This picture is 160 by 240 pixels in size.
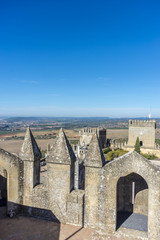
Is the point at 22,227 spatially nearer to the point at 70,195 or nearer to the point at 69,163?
the point at 70,195

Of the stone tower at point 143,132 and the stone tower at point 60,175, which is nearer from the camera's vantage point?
the stone tower at point 60,175

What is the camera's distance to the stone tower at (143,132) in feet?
151

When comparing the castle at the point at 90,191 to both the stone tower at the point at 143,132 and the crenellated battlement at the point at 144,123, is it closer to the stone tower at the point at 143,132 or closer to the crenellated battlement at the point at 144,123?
the stone tower at the point at 143,132

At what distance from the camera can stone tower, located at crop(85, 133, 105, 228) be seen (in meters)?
8.82

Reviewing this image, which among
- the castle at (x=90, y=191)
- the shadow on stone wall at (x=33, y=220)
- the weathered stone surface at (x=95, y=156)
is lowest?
the shadow on stone wall at (x=33, y=220)

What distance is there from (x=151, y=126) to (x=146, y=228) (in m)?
40.4

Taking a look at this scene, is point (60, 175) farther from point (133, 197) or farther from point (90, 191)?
point (133, 197)

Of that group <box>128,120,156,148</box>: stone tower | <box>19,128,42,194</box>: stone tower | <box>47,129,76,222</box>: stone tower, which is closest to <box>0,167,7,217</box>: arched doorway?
<box>19,128,42,194</box>: stone tower

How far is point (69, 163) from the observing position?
29.9 ft

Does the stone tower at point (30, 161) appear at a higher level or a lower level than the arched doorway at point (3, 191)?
higher

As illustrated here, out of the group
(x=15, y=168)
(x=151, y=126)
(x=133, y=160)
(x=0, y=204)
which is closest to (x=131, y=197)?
(x=133, y=160)

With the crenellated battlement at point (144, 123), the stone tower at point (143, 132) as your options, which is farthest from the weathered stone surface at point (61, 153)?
the crenellated battlement at point (144, 123)

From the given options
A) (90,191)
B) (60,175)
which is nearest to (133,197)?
(90,191)

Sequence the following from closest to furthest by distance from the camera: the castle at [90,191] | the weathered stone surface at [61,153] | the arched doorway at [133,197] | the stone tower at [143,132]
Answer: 1. the castle at [90,191]
2. the weathered stone surface at [61,153]
3. the arched doorway at [133,197]
4. the stone tower at [143,132]
